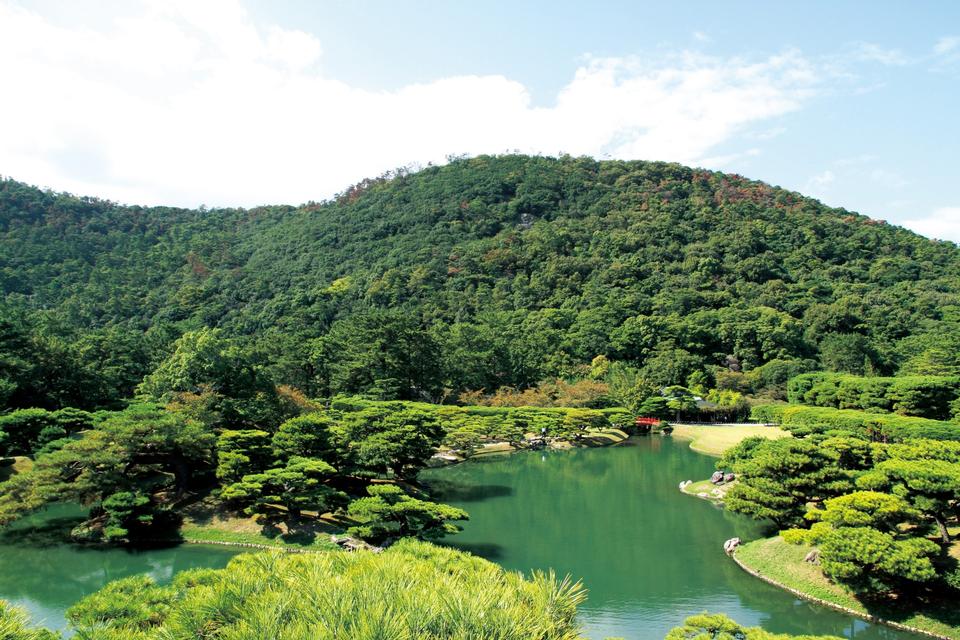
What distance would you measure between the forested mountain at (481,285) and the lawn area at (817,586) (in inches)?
1054

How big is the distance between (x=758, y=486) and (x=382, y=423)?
13.1 m

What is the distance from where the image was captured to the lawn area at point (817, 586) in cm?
1178

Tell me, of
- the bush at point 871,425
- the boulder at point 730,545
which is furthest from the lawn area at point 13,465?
the bush at point 871,425

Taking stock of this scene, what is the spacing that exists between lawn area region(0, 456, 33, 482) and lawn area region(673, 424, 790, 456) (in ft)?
107

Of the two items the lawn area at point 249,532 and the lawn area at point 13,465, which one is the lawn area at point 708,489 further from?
the lawn area at point 13,465

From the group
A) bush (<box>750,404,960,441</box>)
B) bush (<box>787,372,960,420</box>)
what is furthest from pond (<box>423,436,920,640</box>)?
bush (<box>787,372,960,420</box>)

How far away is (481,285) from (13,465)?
5114cm

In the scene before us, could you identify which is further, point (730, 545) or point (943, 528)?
point (730, 545)

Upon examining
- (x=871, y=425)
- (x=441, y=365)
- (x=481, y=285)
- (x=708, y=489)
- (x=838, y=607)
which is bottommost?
(x=708, y=489)

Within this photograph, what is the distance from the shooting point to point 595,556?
16.7 m

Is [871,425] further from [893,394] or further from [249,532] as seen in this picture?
[249,532]

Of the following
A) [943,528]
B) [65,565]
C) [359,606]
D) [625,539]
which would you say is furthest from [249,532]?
[943,528]

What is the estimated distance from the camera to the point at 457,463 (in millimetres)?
30578

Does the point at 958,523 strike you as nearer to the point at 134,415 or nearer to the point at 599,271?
the point at 134,415
